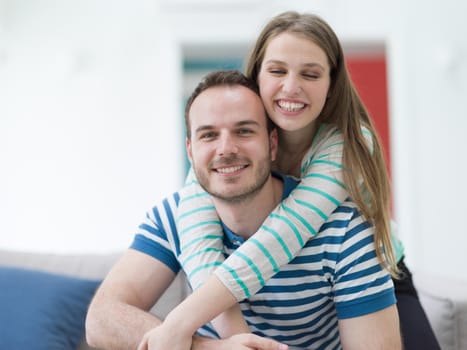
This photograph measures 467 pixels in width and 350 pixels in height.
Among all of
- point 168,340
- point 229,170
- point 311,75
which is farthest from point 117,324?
point 311,75

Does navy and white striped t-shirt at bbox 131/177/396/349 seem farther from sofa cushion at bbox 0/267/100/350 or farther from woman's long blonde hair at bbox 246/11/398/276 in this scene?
sofa cushion at bbox 0/267/100/350

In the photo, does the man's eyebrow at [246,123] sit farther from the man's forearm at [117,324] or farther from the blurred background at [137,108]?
the blurred background at [137,108]

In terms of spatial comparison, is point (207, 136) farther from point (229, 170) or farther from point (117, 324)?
point (117, 324)

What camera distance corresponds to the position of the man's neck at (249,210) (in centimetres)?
151

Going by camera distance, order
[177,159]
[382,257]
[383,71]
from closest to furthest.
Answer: [382,257] → [177,159] → [383,71]

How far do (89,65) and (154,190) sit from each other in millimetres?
938

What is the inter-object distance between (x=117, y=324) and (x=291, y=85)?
748mm

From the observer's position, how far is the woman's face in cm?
146

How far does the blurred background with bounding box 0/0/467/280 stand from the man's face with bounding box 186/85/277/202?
2228 mm

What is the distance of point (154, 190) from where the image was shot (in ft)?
12.2

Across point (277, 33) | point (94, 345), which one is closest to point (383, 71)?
point (277, 33)

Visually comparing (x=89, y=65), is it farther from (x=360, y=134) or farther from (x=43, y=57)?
(x=360, y=134)

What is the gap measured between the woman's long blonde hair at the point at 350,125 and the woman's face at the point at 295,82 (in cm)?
3

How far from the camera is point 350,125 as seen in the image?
1.54m
